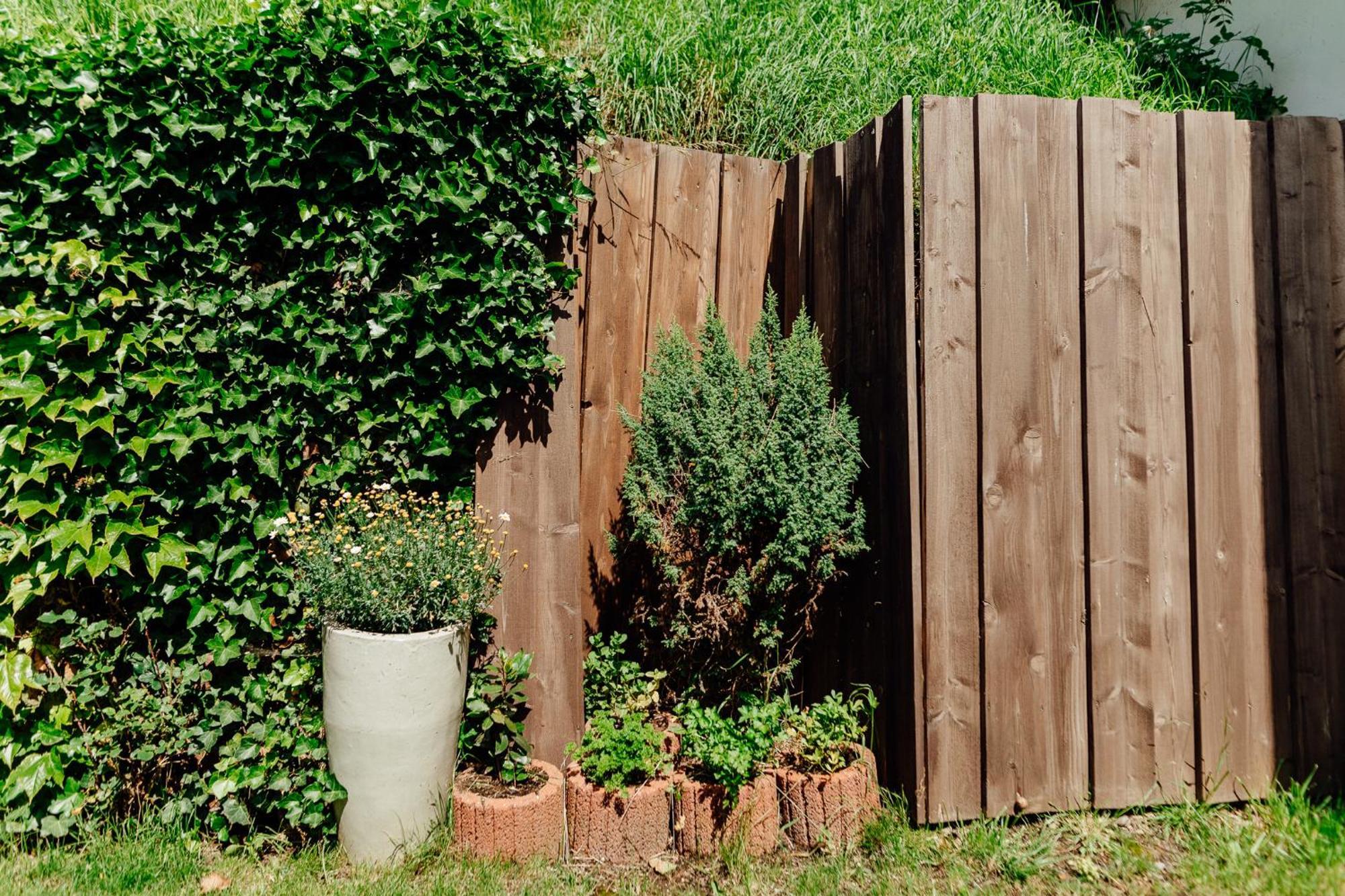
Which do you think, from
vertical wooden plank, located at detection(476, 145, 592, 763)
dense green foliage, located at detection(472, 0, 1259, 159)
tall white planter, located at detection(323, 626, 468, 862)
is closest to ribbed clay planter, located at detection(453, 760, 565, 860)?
tall white planter, located at detection(323, 626, 468, 862)

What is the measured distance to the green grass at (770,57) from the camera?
399 cm

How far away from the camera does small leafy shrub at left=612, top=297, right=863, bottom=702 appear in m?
2.64

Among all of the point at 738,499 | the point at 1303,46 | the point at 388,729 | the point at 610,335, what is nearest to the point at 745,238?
the point at 610,335

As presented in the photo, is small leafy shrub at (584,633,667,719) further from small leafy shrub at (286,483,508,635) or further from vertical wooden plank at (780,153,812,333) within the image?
vertical wooden plank at (780,153,812,333)

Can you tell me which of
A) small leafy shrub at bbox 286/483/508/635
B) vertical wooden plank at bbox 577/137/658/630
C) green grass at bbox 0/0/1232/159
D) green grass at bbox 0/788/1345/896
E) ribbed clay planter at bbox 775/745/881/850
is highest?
green grass at bbox 0/0/1232/159

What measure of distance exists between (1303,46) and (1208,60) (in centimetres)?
92

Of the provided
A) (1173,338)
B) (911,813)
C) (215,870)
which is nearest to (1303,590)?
(1173,338)

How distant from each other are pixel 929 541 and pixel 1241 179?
1.73 m

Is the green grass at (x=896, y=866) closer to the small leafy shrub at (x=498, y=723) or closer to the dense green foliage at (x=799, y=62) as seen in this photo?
the small leafy shrub at (x=498, y=723)

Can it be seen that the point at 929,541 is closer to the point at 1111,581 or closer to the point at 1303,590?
the point at 1111,581

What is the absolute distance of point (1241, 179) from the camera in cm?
271

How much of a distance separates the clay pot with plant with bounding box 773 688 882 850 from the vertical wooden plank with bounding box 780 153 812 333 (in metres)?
1.66

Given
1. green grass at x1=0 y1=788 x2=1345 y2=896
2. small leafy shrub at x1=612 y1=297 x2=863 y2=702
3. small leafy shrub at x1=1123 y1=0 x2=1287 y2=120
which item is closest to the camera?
green grass at x1=0 y1=788 x2=1345 y2=896

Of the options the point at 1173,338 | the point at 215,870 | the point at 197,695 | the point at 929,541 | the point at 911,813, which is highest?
the point at 1173,338
